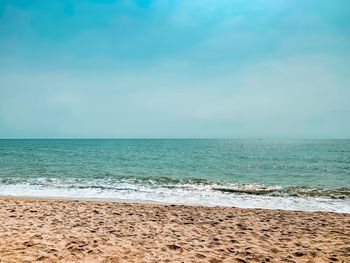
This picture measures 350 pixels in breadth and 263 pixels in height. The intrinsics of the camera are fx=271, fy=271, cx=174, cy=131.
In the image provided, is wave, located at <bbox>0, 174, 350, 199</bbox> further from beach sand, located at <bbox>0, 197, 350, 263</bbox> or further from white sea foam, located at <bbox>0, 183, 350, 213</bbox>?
beach sand, located at <bbox>0, 197, 350, 263</bbox>

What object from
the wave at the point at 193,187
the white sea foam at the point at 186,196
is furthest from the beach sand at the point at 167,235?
the wave at the point at 193,187

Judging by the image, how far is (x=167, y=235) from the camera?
8445mm

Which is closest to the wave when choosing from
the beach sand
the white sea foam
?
the white sea foam

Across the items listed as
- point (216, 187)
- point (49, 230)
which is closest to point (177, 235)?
point (49, 230)

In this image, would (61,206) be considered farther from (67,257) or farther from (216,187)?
(216,187)

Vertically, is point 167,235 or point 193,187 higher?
point 167,235

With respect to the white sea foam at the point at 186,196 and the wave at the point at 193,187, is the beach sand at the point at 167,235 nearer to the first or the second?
the white sea foam at the point at 186,196

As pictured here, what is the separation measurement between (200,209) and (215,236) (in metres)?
4.07

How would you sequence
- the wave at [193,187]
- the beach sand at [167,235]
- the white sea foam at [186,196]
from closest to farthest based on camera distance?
1. the beach sand at [167,235]
2. the white sea foam at [186,196]
3. the wave at [193,187]

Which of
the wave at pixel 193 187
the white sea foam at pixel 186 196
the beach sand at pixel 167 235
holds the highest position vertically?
the beach sand at pixel 167 235

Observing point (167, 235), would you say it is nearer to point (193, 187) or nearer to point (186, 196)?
point (186, 196)

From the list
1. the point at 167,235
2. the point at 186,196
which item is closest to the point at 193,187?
the point at 186,196

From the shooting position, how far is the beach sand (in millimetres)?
6832

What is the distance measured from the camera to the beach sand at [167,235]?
683 centimetres
